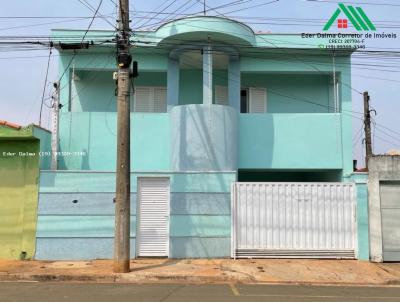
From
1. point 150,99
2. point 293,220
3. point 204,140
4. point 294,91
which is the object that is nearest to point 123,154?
point 204,140

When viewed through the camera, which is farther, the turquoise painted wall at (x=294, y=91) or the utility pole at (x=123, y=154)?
the turquoise painted wall at (x=294, y=91)

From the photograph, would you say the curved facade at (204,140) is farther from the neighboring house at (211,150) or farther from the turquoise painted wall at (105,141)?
the turquoise painted wall at (105,141)

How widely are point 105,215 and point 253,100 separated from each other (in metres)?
6.88

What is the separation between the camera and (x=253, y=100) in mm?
16328

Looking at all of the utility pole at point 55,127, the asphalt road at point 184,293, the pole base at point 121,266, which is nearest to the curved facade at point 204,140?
the utility pole at point 55,127

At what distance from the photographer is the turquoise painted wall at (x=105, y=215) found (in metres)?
12.6

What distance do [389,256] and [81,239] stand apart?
8.64 m

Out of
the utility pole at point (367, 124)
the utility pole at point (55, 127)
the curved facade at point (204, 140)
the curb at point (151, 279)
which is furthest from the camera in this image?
the utility pole at point (367, 124)

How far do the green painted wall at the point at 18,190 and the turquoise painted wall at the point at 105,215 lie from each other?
1.07 feet

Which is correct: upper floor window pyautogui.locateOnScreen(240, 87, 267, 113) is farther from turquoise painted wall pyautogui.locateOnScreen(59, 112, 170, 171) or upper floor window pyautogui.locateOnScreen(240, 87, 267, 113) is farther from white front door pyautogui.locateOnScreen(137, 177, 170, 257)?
white front door pyautogui.locateOnScreen(137, 177, 170, 257)

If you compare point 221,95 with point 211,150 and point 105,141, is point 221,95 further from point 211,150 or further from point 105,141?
point 105,141

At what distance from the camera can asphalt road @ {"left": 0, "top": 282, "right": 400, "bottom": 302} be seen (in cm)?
832

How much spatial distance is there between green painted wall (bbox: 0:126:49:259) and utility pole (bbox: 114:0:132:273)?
10.4 ft

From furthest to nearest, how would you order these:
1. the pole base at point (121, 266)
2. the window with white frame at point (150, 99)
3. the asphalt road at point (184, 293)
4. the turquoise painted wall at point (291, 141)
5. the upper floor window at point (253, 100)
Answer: the upper floor window at point (253, 100), the window with white frame at point (150, 99), the turquoise painted wall at point (291, 141), the pole base at point (121, 266), the asphalt road at point (184, 293)
